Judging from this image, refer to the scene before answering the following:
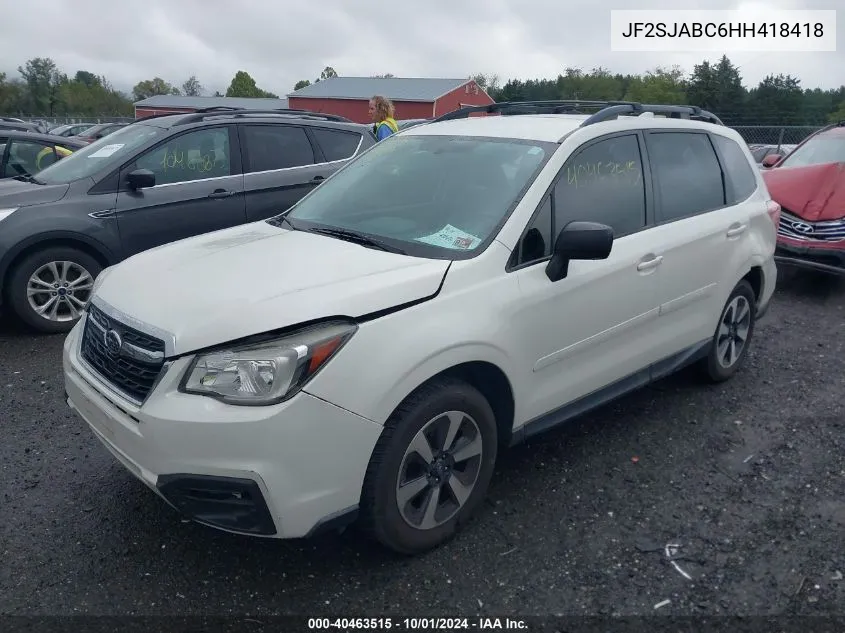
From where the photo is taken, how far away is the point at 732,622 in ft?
8.73

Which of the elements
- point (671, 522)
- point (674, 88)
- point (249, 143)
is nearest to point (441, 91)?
point (674, 88)

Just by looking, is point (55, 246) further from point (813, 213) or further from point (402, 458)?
point (813, 213)

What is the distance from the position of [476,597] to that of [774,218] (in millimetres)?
3559

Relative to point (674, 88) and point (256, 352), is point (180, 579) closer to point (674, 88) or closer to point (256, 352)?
point (256, 352)

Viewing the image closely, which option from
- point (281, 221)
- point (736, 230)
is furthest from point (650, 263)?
point (281, 221)

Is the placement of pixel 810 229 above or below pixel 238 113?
below

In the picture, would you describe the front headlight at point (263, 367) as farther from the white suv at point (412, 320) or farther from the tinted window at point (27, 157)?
the tinted window at point (27, 157)

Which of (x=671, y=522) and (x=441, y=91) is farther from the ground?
(x=441, y=91)

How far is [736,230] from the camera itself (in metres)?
4.47

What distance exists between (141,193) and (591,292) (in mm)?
4189

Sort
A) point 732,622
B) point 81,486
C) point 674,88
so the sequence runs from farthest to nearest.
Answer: point 674,88 < point 81,486 < point 732,622

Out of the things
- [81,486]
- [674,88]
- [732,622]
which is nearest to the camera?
[732,622]

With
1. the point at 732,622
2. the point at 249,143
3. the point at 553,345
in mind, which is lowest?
the point at 732,622

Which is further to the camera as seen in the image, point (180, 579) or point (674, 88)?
point (674, 88)
